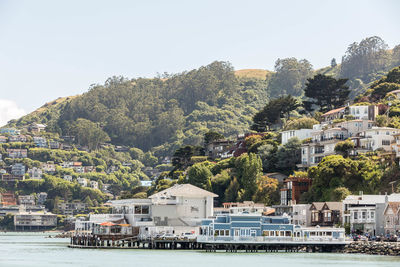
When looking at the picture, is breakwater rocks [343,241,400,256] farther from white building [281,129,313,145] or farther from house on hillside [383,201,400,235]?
white building [281,129,313,145]

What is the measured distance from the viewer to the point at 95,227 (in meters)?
98.8

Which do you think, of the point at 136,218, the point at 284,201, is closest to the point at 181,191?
the point at 136,218

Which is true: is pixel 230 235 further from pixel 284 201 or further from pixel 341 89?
pixel 341 89

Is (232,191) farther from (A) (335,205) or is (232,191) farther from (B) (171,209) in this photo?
(A) (335,205)

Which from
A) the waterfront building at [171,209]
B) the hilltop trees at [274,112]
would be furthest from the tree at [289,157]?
the hilltop trees at [274,112]

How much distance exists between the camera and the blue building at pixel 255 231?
81.6 metres

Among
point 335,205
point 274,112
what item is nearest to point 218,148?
point 274,112

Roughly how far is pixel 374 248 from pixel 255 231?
40.9 feet

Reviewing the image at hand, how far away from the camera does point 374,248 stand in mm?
77000

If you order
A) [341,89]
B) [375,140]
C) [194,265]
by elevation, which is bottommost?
[194,265]

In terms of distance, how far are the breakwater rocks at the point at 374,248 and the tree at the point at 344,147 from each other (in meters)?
28.8

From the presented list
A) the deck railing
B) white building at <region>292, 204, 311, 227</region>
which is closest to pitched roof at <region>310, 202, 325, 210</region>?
white building at <region>292, 204, 311, 227</region>

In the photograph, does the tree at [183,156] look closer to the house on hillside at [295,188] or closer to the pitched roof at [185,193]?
the house on hillside at [295,188]

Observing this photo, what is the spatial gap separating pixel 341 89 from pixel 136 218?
65.2m
